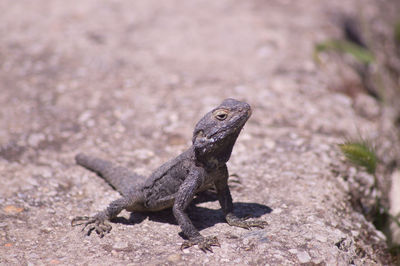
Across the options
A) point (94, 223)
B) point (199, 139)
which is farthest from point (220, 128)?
point (94, 223)

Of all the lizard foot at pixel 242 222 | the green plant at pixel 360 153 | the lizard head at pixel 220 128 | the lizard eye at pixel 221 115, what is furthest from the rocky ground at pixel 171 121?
the lizard eye at pixel 221 115

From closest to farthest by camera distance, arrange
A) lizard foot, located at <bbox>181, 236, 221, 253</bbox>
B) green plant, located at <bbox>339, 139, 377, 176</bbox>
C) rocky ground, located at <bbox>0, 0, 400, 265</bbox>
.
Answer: lizard foot, located at <bbox>181, 236, 221, 253</bbox> < rocky ground, located at <bbox>0, 0, 400, 265</bbox> < green plant, located at <bbox>339, 139, 377, 176</bbox>

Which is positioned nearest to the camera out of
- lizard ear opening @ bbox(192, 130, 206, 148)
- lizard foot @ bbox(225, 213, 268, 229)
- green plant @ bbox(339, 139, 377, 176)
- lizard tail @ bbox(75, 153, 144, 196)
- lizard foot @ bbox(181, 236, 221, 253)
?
lizard foot @ bbox(181, 236, 221, 253)

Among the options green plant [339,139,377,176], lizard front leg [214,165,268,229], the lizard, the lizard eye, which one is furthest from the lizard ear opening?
green plant [339,139,377,176]

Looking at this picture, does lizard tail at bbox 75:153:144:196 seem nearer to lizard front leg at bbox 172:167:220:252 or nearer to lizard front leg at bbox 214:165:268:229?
lizard front leg at bbox 172:167:220:252

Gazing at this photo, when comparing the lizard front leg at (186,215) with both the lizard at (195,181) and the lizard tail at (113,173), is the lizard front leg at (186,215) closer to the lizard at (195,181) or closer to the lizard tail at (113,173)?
the lizard at (195,181)

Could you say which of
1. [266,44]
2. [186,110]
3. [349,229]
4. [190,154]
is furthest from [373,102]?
[190,154]

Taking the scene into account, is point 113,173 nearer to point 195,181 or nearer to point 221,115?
point 195,181
